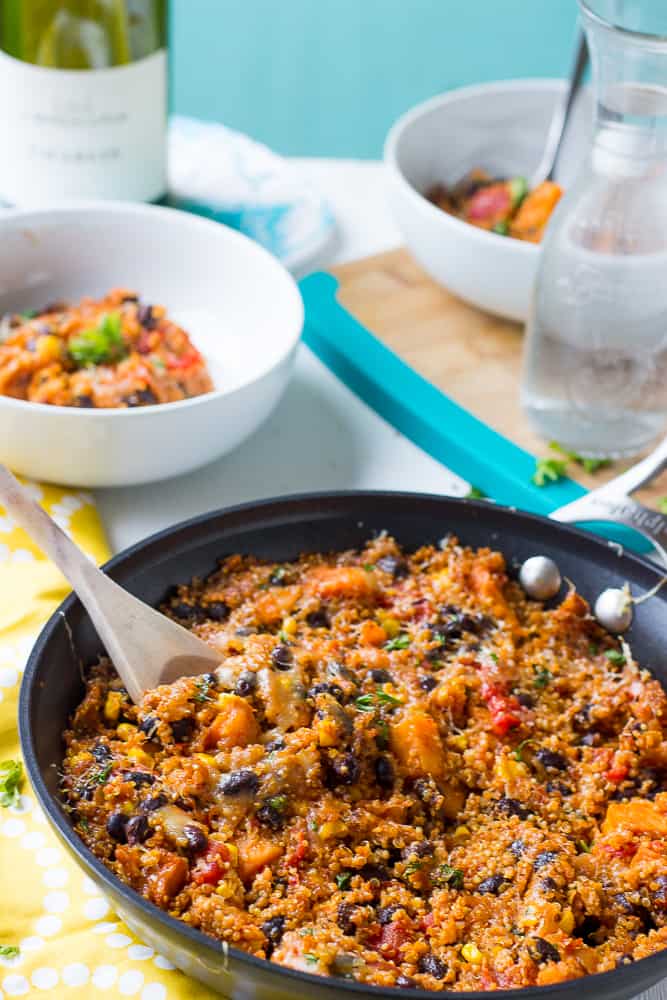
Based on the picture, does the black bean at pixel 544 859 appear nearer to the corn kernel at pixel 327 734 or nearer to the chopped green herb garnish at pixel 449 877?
the chopped green herb garnish at pixel 449 877

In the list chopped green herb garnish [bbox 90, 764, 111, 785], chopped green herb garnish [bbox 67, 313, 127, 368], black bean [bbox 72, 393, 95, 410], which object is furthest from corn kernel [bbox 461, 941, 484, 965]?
chopped green herb garnish [bbox 67, 313, 127, 368]

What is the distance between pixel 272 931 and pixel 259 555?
869mm

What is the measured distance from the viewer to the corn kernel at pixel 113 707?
2.12m

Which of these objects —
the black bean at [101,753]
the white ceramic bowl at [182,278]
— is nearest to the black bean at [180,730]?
the black bean at [101,753]

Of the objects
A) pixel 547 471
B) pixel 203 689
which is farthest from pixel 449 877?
pixel 547 471

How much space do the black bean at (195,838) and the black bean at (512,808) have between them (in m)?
0.50

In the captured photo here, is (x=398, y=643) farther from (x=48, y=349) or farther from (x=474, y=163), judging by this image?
(x=474, y=163)

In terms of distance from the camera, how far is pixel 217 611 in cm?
236

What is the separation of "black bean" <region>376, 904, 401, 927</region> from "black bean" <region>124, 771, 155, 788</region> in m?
0.40

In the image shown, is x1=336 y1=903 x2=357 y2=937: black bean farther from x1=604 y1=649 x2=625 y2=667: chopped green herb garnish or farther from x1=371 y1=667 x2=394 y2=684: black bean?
x1=604 y1=649 x2=625 y2=667: chopped green herb garnish

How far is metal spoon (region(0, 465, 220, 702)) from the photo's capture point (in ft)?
6.97

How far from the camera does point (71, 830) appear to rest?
5.85 ft

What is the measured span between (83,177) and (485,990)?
2.67 metres

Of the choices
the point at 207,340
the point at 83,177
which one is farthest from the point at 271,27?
the point at 207,340
